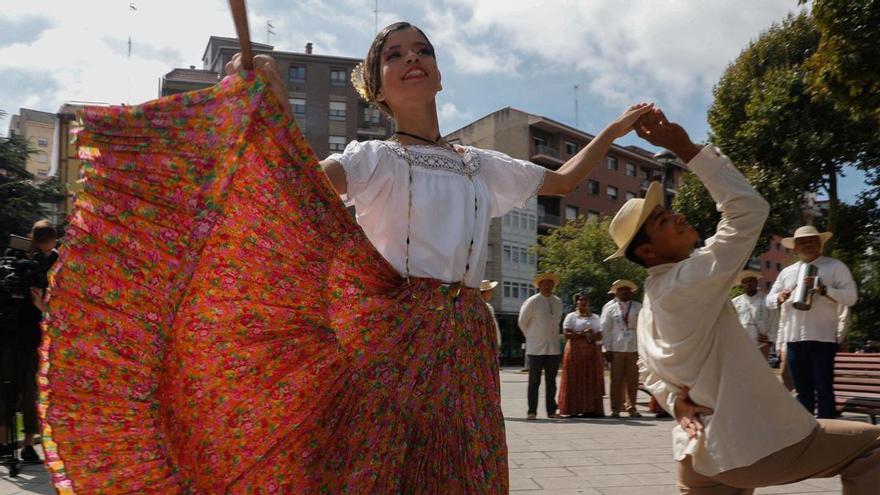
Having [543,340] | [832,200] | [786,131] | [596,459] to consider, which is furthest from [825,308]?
[832,200]

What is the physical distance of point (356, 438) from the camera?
7.11 ft

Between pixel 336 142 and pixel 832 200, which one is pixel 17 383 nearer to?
pixel 832 200

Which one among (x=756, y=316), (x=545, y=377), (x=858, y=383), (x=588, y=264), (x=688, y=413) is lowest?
(x=545, y=377)

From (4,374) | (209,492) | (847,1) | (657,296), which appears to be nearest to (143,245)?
(209,492)

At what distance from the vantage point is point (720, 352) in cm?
289

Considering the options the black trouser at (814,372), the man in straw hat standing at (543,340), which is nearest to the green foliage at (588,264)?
the man in straw hat standing at (543,340)

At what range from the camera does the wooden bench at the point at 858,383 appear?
770 centimetres

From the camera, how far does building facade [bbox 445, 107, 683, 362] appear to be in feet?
183

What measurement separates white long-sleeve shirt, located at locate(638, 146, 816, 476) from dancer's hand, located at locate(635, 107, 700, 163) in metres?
0.07

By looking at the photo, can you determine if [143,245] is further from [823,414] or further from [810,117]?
[810,117]

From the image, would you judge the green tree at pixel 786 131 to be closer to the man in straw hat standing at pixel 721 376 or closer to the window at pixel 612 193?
the man in straw hat standing at pixel 721 376

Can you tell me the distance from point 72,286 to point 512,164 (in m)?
1.64

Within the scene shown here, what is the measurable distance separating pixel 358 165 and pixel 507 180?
0.71 m

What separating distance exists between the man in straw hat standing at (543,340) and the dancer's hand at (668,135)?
792cm
